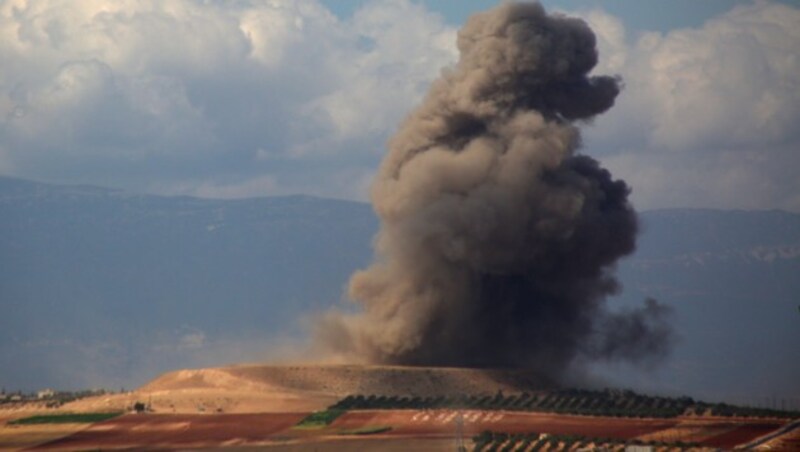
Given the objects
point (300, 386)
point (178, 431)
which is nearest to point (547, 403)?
point (300, 386)

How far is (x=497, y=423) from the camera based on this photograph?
3674 inches

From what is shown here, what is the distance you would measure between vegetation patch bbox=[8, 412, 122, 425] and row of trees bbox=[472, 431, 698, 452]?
3041 centimetres

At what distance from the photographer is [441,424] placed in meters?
94.4

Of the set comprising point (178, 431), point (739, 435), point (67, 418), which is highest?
point (67, 418)

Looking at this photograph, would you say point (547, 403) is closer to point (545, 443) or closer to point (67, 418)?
point (545, 443)

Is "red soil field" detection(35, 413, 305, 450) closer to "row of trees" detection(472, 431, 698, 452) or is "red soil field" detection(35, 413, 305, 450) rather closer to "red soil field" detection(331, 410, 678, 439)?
"red soil field" detection(331, 410, 678, 439)

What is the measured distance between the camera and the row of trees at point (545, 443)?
8062cm

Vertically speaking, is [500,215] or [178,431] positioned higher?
[500,215]

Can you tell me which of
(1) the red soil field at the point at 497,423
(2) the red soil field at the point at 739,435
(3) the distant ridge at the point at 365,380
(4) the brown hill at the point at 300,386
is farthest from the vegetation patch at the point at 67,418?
(2) the red soil field at the point at 739,435

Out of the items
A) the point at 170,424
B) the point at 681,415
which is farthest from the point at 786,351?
the point at 170,424

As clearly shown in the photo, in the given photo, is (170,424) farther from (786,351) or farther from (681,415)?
(786,351)

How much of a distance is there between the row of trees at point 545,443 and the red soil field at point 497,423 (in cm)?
281

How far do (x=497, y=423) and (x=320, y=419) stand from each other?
39.4ft

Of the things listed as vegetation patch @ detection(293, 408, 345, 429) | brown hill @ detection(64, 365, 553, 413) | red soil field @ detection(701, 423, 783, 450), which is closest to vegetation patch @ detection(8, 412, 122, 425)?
brown hill @ detection(64, 365, 553, 413)
